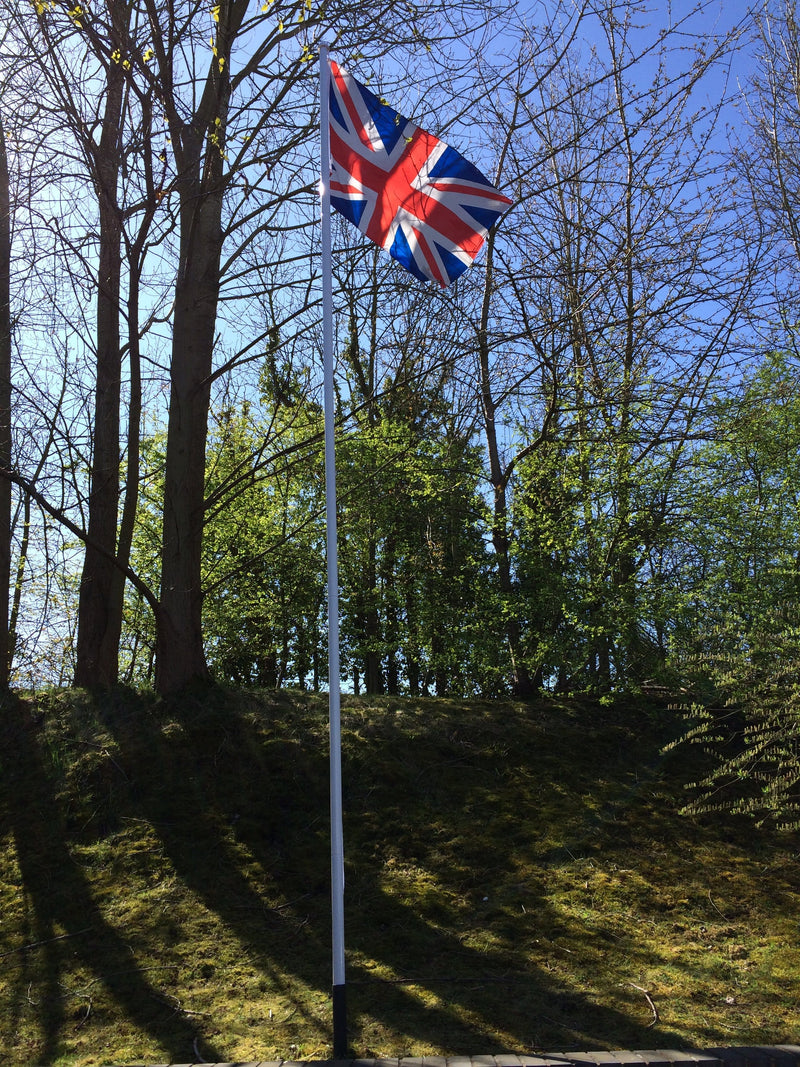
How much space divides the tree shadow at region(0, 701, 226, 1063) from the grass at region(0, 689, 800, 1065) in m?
0.02

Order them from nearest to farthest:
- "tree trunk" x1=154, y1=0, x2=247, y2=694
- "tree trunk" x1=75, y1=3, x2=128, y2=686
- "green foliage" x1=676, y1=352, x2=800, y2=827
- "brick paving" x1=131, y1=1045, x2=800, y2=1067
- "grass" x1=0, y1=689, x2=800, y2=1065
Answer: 1. "brick paving" x1=131, y1=1045, x2=800, y2=1067
2. "grass" x1=0, y1=689, x2=800, y2=1065
3. "green foliage" x1=676, y1=352, x2=800, y2=827
4. "tree trunk" x1=154, y1=0, x2=247, y2=694
5. "tree trunk" x1=75, y1=3, x2=128, y2=686

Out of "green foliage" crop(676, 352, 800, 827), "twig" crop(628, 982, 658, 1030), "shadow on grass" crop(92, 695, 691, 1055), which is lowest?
"twig" crop(628, 982, 658, 1030)

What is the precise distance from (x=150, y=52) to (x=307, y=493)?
6.18 metres

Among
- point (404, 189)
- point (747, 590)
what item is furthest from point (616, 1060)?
point (404, 189)

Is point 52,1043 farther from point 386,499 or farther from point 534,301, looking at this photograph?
point 534,301

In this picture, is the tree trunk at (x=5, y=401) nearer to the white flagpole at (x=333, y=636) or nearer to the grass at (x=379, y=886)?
the grass at (x=379, y=886)

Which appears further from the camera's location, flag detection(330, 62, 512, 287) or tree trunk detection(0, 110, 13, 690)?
tree trunk detection(0, 110, 13, 690)

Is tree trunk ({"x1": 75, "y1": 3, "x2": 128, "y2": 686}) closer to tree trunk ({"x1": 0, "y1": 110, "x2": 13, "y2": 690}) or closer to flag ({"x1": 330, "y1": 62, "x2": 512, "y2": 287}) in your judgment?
tree trunk ({"x1": 0, "y1": 110, "x2": 13, "y2": 690})

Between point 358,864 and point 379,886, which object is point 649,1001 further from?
point 358,864

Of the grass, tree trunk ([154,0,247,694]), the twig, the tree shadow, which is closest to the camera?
the twig

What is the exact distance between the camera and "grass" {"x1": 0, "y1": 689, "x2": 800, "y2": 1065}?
191 inches

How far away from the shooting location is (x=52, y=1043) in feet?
15.9

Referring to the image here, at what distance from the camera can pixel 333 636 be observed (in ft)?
16.0

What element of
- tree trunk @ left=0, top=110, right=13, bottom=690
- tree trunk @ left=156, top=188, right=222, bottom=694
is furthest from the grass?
tree trunk @ left=0, top=110, right=13, bottom=690
